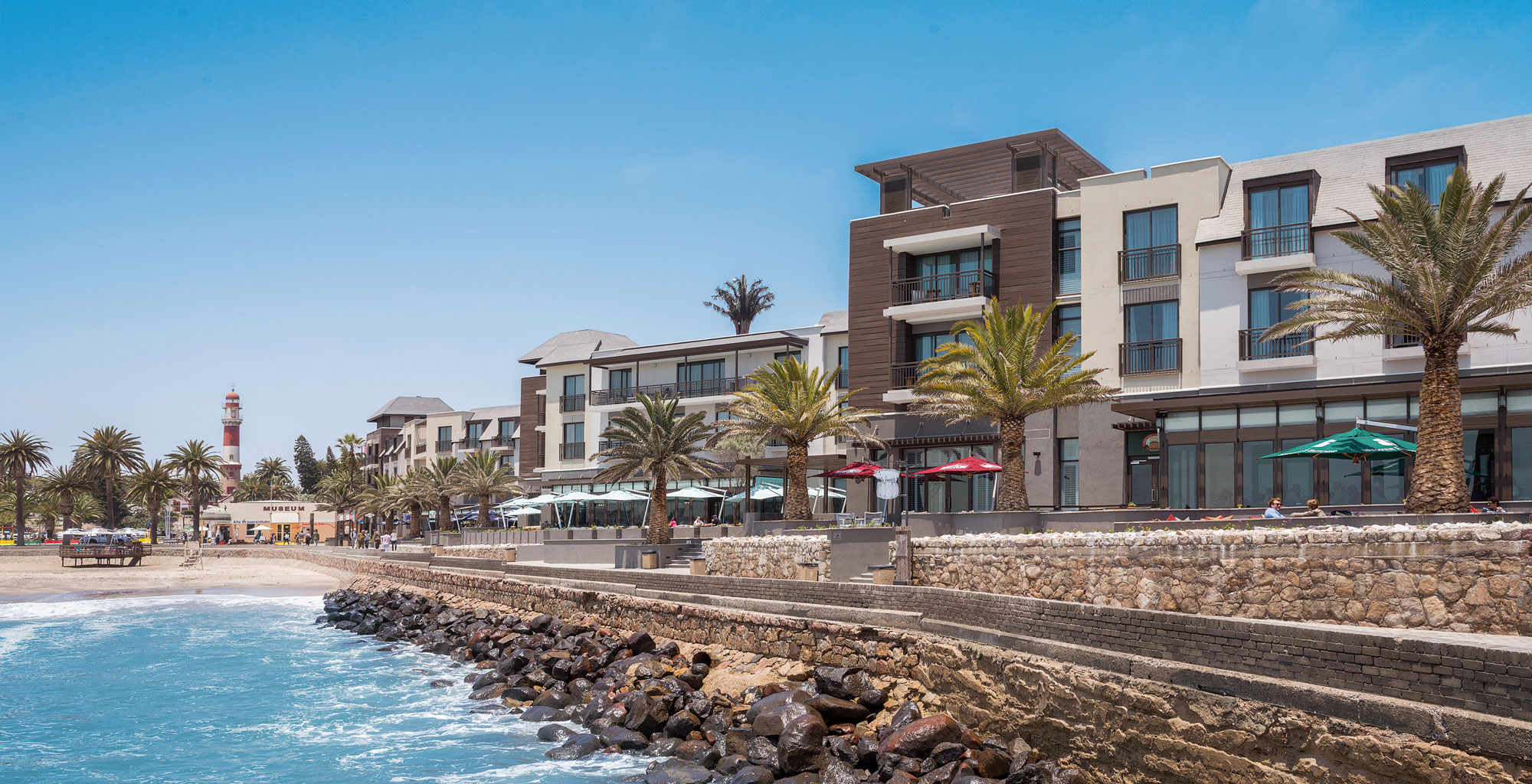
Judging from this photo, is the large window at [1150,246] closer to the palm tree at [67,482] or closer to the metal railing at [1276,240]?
the metal railing at [1276,240]

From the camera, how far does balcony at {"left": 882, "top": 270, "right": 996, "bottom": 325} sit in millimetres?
37100

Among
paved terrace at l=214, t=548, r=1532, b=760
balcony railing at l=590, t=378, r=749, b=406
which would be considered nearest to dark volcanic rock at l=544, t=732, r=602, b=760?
paved terrace at l=214, t=548, r=1532, b=760

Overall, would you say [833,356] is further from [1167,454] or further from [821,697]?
[821,697]

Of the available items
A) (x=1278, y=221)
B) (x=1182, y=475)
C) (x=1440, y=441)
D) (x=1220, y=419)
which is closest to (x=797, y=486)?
(x=1182, y=475)

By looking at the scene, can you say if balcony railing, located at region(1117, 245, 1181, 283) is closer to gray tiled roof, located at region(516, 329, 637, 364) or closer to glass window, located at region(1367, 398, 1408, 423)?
glass window, located at region(1367, 398, 1408, 423)

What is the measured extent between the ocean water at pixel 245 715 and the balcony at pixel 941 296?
19898 mm

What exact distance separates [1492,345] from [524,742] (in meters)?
25.9

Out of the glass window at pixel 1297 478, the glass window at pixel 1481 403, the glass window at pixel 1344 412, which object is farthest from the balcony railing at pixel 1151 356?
the glass window at pixel 1481 403

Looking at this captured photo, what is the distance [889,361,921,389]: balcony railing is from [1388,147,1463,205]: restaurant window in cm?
1621

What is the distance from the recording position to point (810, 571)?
25.4m

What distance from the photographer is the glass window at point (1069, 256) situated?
3597 centimetres

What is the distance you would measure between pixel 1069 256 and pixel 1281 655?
25.5 m

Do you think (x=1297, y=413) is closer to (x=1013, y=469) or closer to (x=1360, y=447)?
(x=1360, y=447)

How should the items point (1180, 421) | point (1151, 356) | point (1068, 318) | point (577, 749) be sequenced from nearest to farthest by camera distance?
point (577, 749), point (1180, 421), point (1151, 356), point (1068, 318)
